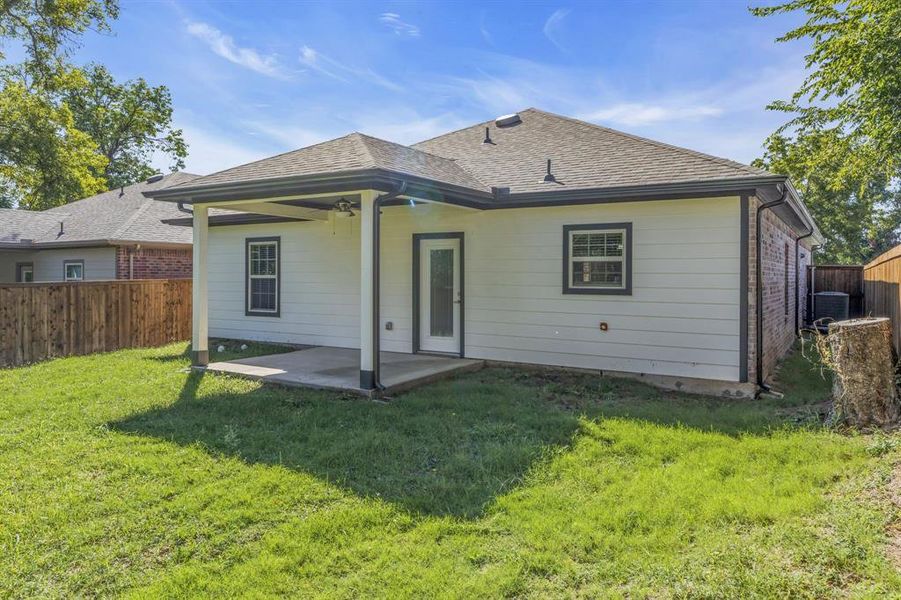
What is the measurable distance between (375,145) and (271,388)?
3629mm

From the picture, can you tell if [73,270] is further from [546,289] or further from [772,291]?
[772,291]

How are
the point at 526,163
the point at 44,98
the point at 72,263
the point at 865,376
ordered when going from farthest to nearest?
the point at 44,98 < the point at 72,263 < the point at 526,163 < the point at 865,376

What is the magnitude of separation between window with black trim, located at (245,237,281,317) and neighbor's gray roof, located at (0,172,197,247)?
4227 mm

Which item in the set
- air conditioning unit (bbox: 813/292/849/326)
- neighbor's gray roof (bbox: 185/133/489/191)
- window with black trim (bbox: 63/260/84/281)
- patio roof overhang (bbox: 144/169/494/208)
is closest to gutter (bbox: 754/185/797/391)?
patio roof overhang (bbox: 144/169/494/208)

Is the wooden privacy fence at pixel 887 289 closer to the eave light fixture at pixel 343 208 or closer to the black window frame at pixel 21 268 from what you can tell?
the eave light fixture at pixel 343 208

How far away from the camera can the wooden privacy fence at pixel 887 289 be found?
792cm

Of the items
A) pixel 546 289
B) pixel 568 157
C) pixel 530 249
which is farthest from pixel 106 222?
pixel 546 289

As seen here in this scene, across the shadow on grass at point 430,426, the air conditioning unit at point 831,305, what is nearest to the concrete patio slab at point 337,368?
the shadow on grass at point 430,426

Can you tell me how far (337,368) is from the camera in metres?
8.27

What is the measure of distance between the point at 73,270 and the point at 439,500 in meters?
15.9

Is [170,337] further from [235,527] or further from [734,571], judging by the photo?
[734,571]

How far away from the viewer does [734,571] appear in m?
2.89

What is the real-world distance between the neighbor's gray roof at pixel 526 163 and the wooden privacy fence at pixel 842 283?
10.7 m

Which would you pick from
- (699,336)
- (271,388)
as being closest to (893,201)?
(699,336)
